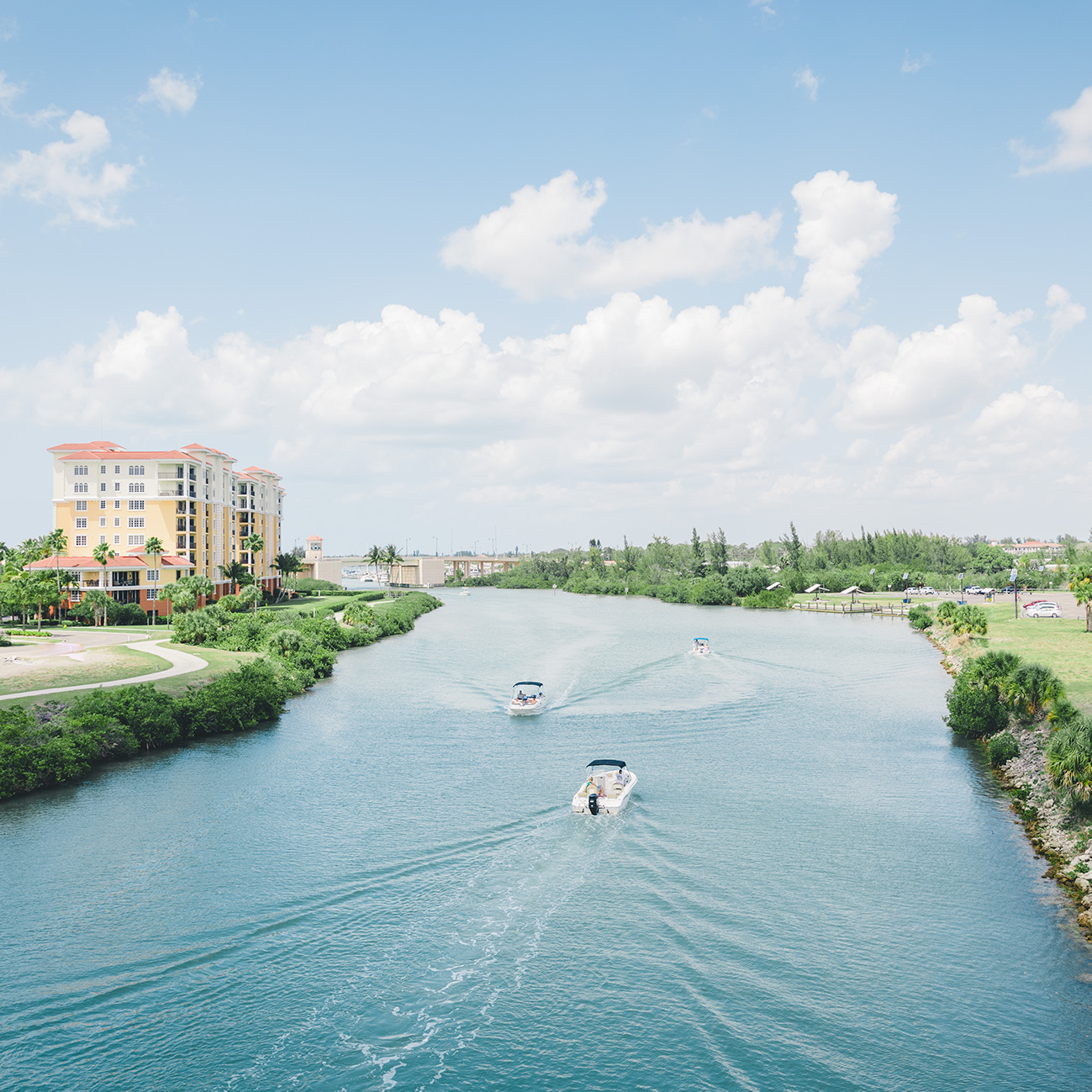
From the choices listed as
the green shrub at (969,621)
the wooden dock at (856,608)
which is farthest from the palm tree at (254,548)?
the wooden dock at (856,608)

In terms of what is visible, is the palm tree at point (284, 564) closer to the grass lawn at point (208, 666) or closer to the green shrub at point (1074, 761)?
the grass lawn at point (208, 666)

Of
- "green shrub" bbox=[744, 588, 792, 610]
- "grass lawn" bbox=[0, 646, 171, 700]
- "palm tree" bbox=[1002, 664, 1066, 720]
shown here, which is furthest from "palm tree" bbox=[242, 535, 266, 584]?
"palm tree" bbox=[1002, 664, 1066, 720]

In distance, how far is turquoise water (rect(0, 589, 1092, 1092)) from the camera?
17281mm

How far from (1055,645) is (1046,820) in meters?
39.2

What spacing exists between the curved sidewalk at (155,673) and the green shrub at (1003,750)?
46.3 m

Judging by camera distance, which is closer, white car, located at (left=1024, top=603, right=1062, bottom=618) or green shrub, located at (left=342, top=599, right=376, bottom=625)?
white car, located at (left=1024, top=603, right=1062, bottom=618)

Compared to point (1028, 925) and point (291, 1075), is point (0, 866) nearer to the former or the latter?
point (291, 1075)

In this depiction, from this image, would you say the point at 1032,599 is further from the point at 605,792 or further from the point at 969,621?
the point at 605,792

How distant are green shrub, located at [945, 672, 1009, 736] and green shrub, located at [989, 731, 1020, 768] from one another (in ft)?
15.0

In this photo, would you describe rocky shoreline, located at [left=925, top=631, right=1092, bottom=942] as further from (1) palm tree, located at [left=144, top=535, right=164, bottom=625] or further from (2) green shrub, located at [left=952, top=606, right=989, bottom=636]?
(1) palm tree, located at [left=144, top=535, right=164, bottom=625]

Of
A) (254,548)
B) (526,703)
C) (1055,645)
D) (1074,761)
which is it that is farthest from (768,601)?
(1074,761)

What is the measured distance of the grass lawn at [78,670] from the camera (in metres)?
45.9

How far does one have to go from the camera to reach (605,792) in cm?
3234

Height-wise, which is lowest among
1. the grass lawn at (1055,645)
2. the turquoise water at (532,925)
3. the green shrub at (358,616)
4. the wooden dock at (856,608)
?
the turquoise water at (532,925)
